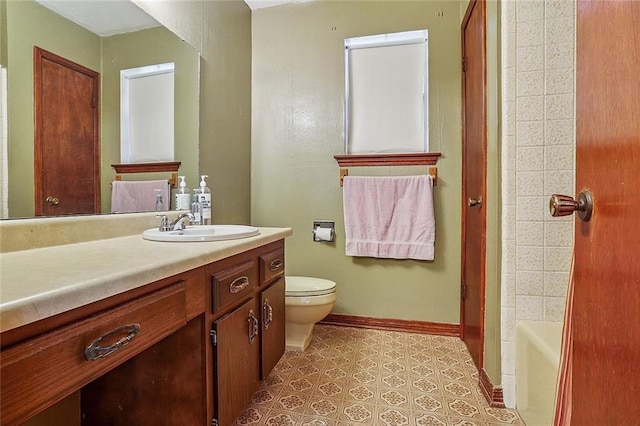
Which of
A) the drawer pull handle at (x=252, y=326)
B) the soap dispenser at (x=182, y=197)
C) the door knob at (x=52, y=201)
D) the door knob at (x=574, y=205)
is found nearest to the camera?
the door knob at (x=574, y=205)

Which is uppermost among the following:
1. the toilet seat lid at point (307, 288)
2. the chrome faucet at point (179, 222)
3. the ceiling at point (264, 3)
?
the ceiling at point (264, 3)

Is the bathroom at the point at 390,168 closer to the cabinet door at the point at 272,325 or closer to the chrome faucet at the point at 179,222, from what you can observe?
the chrome faucet at the point at 179,222

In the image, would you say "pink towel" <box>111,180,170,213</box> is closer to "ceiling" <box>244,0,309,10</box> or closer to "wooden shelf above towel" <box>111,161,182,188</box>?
"wooden shelf above towel" <box>111,161,182,188</box>

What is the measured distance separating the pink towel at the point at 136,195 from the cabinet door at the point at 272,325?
0.68 m

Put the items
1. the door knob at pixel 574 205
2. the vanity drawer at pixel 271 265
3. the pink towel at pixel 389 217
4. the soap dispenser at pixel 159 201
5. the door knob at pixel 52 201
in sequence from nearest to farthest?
the door knob at pixel 574 205, the door knob at pixel 52 201, the vanity drawer at pixel 271 265, the soap dispenser at pixel 159 201, the pink towel at pixel 389 217

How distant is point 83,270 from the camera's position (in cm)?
72

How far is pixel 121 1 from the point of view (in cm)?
140

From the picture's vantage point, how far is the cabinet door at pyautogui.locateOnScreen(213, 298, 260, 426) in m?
1.08

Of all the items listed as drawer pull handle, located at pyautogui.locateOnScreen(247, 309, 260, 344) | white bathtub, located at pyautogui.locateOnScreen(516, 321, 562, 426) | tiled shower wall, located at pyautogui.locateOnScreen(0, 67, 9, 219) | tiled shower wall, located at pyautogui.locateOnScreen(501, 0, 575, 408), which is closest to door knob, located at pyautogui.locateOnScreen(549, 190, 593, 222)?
white bathtub, located at pyautogui.locateOnScreen(516, 321, 562, 426)

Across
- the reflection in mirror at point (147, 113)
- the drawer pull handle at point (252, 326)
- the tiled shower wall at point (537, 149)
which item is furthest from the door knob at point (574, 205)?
the reflection in mirror at point (147, 113)

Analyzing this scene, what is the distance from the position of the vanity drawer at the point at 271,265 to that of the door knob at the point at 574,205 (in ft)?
3.46

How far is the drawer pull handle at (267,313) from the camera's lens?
1440 millimetres

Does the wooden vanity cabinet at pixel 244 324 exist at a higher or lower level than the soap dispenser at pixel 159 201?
lower

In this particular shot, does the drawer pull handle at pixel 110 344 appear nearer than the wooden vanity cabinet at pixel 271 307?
Yes
